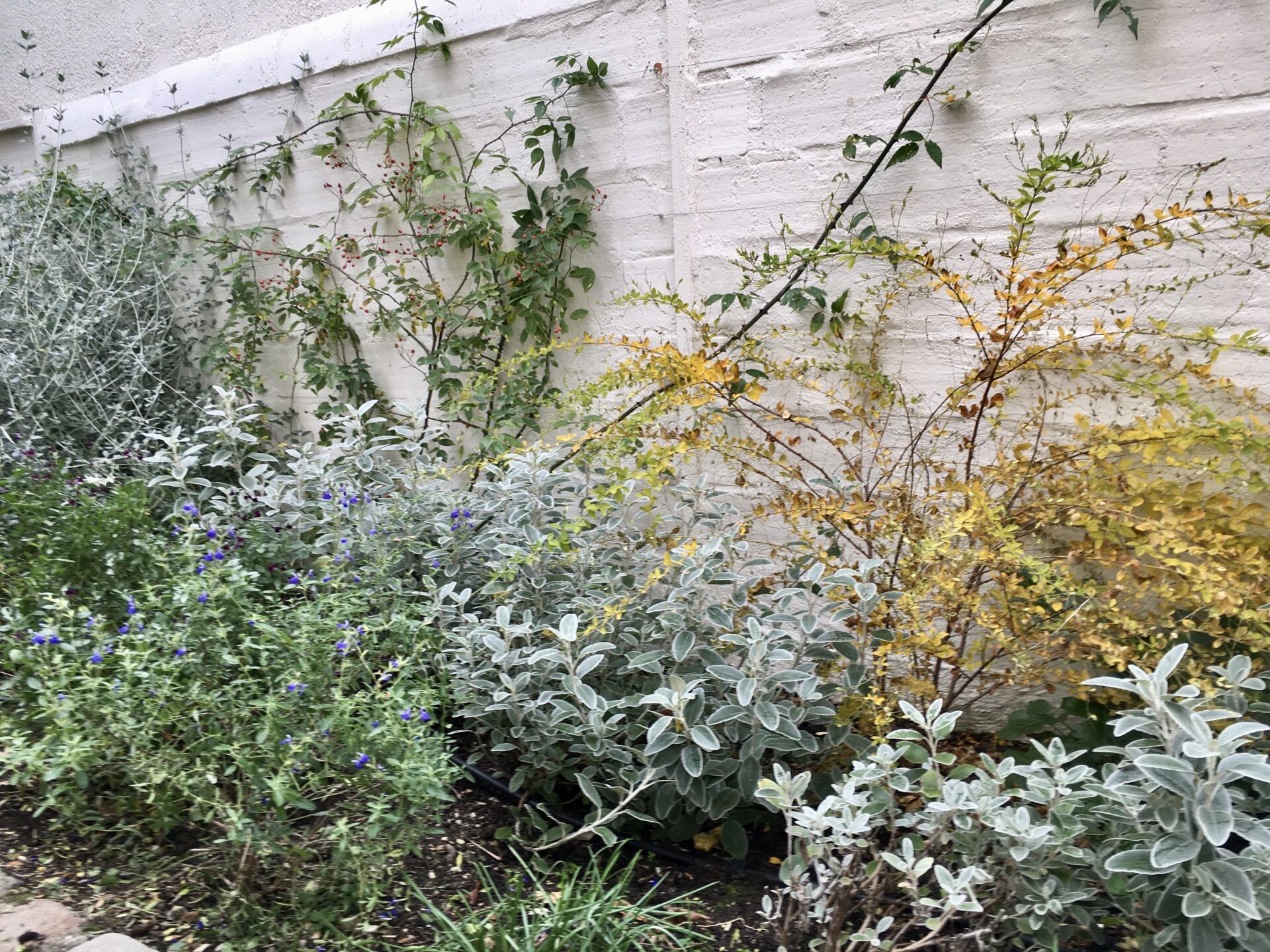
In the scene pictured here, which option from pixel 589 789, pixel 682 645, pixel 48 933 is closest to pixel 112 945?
pixel 48 933

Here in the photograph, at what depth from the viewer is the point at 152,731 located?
209cm

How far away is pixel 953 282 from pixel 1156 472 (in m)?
0.77

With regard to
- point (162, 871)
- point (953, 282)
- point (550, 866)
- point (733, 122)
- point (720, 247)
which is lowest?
point (550, 866)

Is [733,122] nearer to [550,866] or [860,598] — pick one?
[860,598]

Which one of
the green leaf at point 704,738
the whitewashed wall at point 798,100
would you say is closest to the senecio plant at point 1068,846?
the green leaf at point 704,738

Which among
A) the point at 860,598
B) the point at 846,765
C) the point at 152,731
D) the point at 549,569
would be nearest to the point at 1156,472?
the point at 860,598

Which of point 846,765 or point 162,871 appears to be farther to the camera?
point 846,765

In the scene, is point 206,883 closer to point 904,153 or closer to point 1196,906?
point 1196,906

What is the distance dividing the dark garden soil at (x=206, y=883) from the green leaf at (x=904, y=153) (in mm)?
2017

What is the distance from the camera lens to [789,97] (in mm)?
2801

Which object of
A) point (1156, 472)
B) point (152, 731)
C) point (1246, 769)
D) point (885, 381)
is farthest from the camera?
point (885, 381)

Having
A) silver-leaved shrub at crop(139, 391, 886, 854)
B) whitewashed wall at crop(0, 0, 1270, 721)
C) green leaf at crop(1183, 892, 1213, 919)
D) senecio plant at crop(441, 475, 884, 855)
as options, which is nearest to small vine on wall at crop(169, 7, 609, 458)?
whitewashed wall at crop(0, 0, 1270, 721)

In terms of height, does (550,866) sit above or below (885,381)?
below

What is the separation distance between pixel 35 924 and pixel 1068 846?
2151mm
